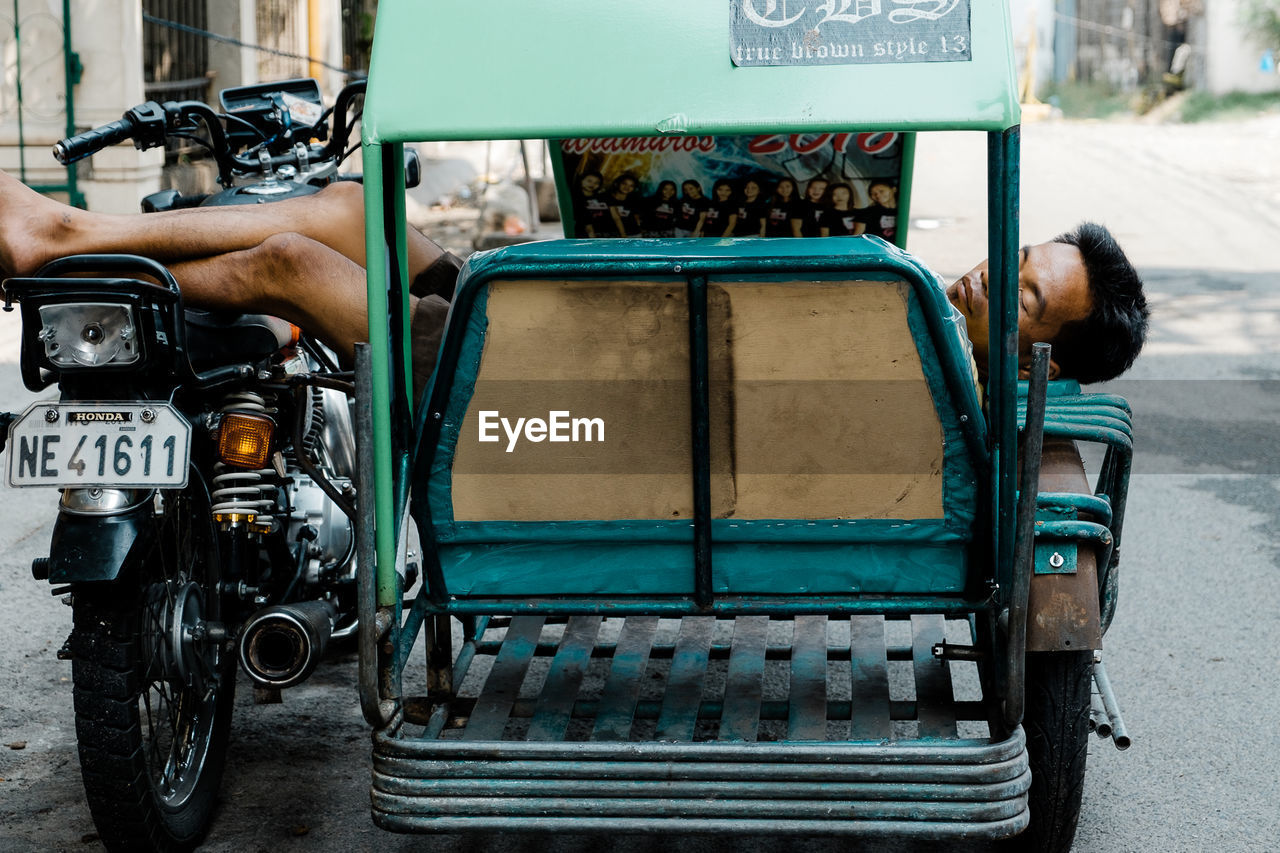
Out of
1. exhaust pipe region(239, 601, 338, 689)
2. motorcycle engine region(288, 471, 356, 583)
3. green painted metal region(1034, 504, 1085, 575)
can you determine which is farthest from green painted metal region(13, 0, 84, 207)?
green painted metal region(1034, 504, 1085, 575)

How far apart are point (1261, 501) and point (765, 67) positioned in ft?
13.3

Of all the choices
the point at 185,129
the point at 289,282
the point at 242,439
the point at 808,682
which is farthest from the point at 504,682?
the point at 185,129

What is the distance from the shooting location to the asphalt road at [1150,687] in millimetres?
3191

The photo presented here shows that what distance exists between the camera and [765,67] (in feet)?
7.95

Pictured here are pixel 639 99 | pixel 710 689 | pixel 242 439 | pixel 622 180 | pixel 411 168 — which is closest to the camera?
pixel 639 99

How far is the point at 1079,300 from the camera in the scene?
3311mm

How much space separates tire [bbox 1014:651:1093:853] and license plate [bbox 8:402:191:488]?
1.71 m

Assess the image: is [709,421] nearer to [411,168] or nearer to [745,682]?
[745,682]

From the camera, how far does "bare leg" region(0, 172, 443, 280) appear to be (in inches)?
113

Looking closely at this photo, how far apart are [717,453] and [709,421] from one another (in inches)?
2.6

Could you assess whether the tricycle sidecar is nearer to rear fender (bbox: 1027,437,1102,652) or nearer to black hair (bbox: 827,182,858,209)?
rear fender (bbox: 1027,437,1102,652)

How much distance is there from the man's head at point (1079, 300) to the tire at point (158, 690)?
5.92 ft

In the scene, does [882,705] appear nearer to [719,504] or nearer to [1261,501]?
[719,504]

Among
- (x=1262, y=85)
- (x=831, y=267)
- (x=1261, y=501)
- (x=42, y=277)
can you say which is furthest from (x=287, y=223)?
(x=1262, y=85)
